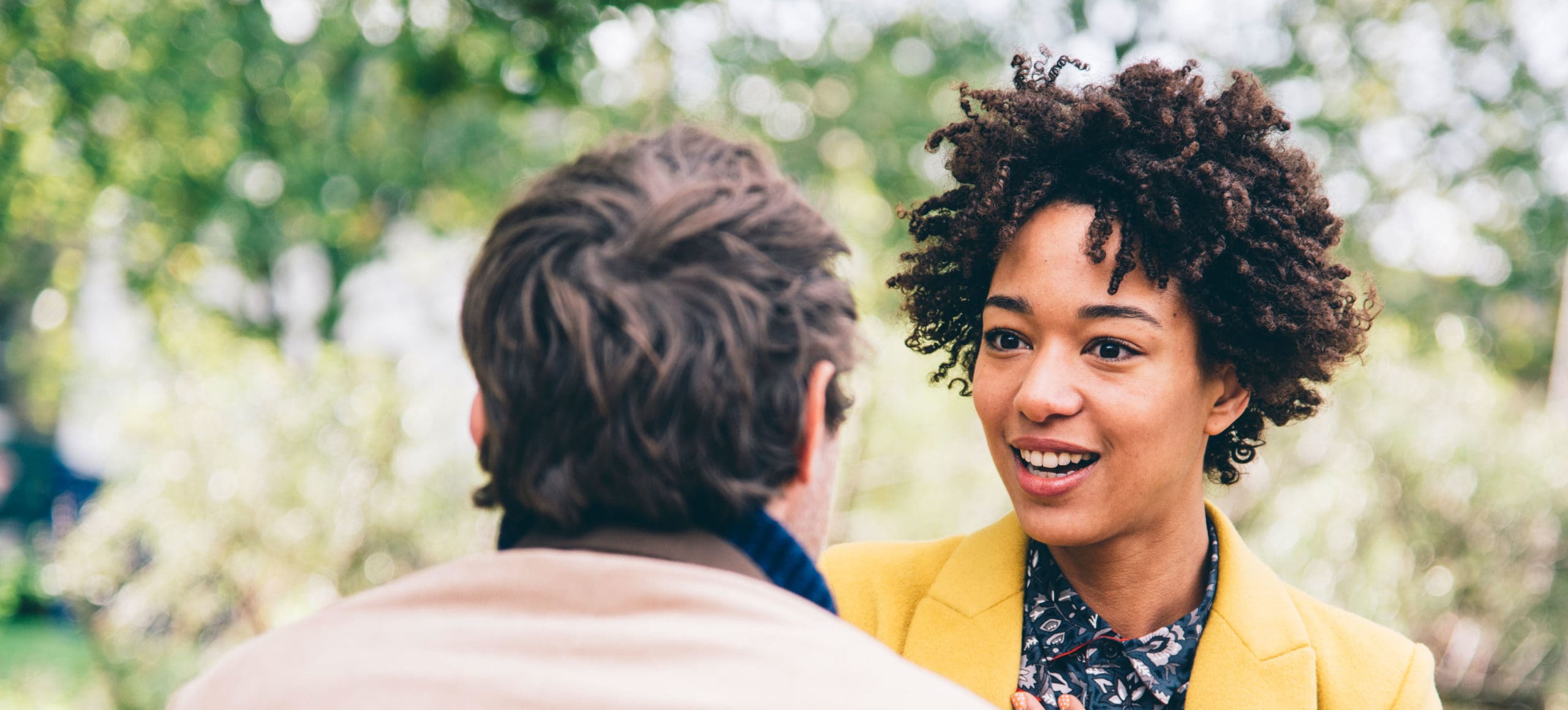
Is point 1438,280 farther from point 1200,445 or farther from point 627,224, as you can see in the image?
point 627,224

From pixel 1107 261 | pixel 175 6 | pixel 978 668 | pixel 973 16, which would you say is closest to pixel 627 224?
pixel 1107 261

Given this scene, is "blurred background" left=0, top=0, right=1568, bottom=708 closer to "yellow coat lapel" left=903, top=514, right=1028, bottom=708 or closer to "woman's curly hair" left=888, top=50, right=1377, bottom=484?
"woman's curly hair" left=888, top=50, right=1377, bottom=484

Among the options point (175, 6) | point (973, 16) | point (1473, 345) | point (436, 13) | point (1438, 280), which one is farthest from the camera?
point (1438, 280)

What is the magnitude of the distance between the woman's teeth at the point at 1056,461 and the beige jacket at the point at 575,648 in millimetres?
872

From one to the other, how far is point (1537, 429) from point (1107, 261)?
7.43 metres

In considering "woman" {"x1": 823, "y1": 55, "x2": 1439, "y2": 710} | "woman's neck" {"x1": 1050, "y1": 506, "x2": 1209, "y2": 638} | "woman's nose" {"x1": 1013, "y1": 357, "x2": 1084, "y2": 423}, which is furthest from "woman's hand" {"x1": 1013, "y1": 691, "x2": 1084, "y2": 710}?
"woman's nose" {"x1": 1013, "y1": 357, "x2": 1084, "y2": 423}

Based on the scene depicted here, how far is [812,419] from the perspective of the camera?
150cm

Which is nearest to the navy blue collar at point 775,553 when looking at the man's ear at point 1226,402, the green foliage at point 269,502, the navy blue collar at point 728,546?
the navy blue collar at point 728,546

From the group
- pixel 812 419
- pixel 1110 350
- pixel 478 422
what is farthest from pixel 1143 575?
pixel 478 422

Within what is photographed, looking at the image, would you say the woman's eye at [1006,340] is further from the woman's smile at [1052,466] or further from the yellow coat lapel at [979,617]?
the yellow coat lapel at [979,617]

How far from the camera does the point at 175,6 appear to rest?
7.93 m

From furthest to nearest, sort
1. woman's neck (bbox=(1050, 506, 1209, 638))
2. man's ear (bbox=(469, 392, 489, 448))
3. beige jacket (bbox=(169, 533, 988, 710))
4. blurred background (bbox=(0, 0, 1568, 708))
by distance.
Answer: blurred background (bbox=(0, 0, 1568, 708))
woman's neck (bbox=(1050, 506, 1209, 638))
man's ear (bbox=(469, 392, 489, 448))
beige jacket (bbox=(169, 533, 988, 710))

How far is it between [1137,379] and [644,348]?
110 cm

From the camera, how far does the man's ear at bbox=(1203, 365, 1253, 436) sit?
2338 mm
